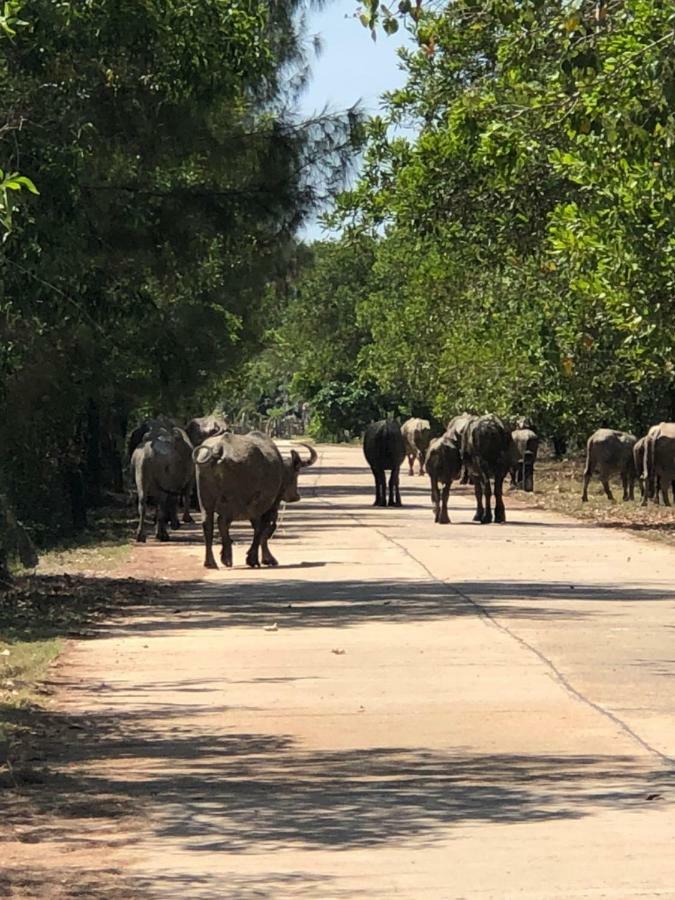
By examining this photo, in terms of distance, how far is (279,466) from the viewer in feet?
75.5

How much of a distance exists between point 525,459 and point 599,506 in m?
6.79

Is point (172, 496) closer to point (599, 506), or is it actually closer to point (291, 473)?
point (291, 473)

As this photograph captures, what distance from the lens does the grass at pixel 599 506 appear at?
31859 millimetres

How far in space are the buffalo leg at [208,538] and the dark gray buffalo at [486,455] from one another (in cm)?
995

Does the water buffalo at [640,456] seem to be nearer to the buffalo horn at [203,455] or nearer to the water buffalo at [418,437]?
the buffalo horn at [203,455]

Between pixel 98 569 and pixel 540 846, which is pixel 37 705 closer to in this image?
pixel 540 846

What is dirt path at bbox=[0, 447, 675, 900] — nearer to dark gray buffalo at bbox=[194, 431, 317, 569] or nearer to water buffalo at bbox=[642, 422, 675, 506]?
dark gray buffalo at bbox=[194, 431, 317, 569]

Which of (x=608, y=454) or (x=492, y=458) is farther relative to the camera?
(x=608, y=454)

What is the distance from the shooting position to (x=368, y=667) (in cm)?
1389

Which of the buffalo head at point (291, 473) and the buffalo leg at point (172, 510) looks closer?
the buffalo head at point (291, 473)

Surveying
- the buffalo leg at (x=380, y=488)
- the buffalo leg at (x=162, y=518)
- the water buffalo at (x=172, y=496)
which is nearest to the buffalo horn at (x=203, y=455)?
the buffalo leg at (x=162, y=518)

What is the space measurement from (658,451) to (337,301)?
184ft

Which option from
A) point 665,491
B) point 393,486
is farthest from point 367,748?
point 393,486

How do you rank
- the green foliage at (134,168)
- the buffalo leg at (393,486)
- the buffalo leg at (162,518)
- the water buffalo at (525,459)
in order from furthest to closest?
the water buffalo at (525,459) → the buffalo leg at (393,486) → the buffalo leg at (162,518) → the green foliage at (134,168)
